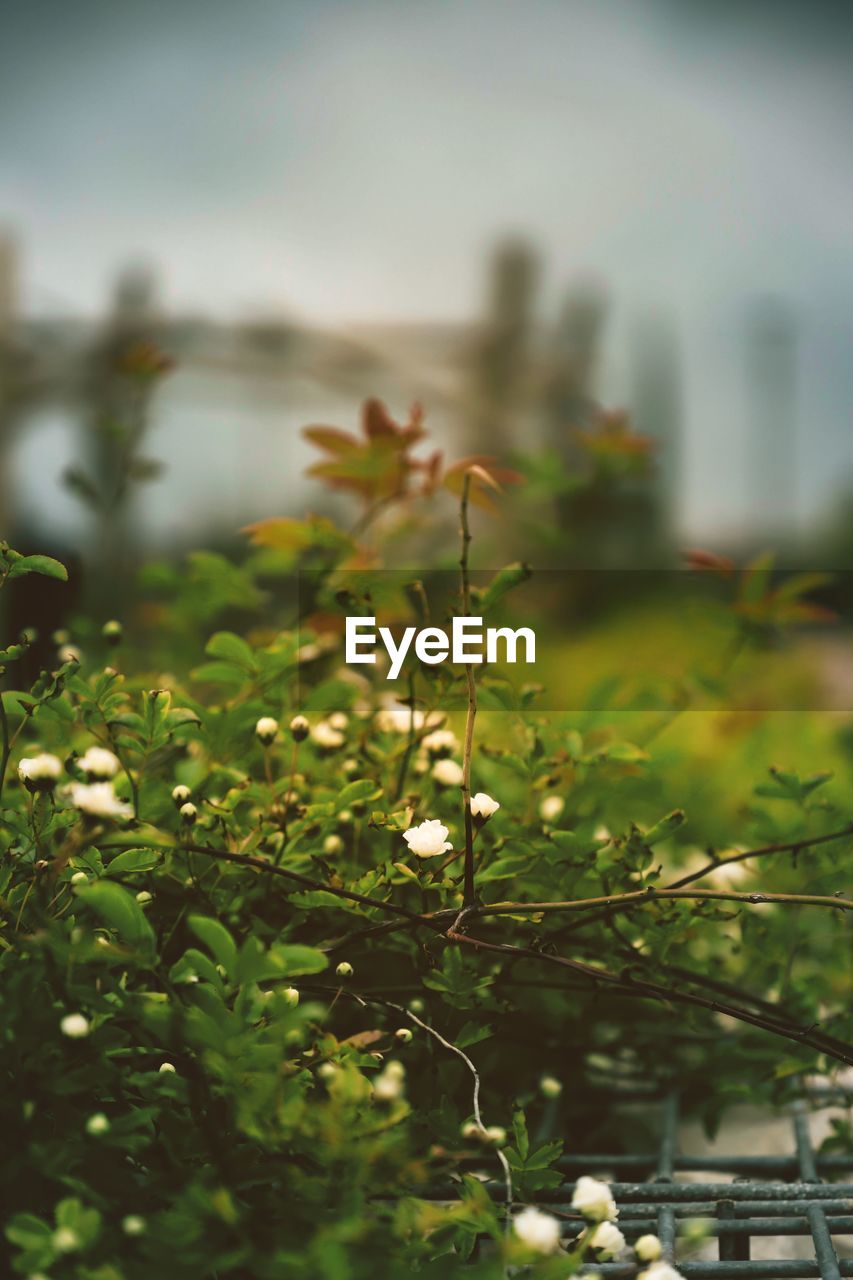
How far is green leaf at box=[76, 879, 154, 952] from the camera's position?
2.10 feet

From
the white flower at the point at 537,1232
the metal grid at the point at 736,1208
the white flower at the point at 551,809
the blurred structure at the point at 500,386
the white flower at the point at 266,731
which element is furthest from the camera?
the blurred structure at the point at 500,386

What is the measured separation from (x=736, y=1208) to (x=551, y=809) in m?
0.37

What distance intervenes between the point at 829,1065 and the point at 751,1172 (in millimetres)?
180

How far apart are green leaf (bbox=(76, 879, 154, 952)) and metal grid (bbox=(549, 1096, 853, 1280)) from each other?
395 millimetres

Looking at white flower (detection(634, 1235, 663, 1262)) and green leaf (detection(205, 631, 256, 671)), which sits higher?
green leaf (detection(205, 631, 256, 671))

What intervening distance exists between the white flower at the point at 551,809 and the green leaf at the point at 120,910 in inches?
17.5

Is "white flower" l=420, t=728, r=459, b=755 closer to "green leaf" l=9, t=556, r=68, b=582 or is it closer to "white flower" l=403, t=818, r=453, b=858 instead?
"white flower" l=403, t=818, r=453, b=858

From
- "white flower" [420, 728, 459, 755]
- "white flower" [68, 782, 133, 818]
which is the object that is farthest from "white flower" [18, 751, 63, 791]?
"white flower" [420, 728, 459, 755]

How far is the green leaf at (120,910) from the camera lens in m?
0.64

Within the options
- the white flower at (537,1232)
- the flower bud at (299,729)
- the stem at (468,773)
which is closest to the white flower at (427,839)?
the stem at (468,773)

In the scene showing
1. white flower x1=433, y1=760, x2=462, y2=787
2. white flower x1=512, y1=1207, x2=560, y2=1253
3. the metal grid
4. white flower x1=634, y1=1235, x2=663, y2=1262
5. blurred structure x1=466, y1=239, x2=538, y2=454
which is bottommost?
the metal grid

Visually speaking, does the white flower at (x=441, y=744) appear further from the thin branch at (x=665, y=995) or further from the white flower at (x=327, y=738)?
the thin branch at (x=665, y=995)

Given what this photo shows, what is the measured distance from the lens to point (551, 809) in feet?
3.38

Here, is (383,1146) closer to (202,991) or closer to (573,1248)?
(202,991)
